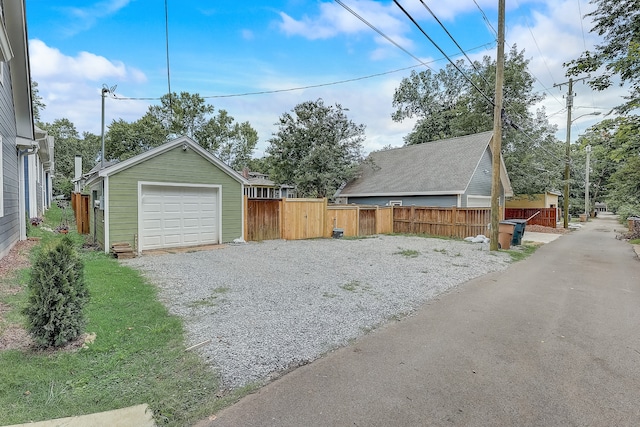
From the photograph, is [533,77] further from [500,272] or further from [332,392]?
[332,392]

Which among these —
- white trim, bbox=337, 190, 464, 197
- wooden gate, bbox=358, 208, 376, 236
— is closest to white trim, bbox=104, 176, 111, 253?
wooden gate, bbox=358, 208, 376, 236

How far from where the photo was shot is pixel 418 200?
18172 mm

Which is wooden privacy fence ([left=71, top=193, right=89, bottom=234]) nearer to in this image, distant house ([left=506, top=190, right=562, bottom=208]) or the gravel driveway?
the gravel driveway

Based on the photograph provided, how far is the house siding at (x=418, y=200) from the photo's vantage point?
664 inches

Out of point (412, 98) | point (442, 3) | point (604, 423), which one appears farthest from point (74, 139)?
point (604, 423)

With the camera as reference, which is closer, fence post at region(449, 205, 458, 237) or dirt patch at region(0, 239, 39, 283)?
dirt patch at region(0, 239, 39, 283)

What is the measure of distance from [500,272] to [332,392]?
22.3 feet

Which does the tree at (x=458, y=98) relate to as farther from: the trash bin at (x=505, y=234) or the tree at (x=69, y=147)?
the tree at (x=69, y=147)

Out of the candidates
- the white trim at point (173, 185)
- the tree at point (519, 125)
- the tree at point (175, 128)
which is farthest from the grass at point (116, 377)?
the tree at point (175, 128)

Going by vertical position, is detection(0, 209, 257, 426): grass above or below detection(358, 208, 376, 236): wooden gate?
below

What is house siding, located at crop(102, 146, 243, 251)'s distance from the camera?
9172mm

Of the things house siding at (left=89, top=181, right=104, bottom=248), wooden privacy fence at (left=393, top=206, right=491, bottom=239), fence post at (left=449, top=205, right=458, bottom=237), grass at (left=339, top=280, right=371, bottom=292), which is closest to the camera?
grass at (left=339, top=280, right=371, bottom=292)

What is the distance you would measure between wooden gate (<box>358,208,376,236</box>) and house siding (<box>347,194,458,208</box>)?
137 inches

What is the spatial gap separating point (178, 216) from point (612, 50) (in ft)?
50.1
